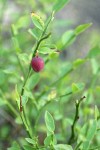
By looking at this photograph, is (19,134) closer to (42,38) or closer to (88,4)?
(42,38)

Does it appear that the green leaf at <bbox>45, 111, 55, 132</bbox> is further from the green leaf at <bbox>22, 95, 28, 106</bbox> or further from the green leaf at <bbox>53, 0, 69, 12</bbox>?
the green leaf at <bbox>53, 0, 69, 12</bbox>

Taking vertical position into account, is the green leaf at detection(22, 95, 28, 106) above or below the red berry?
below

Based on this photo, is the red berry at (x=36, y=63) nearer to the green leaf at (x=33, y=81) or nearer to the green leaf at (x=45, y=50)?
the green leaf at (x=45, y=50)

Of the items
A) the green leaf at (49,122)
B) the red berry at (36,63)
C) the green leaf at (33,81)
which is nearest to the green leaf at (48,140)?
the green leaf at (49,122)

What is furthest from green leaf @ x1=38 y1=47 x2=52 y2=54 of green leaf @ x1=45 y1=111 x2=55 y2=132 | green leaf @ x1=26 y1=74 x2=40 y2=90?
green leaf @ x1=26 y1=74 x2=40 y2=90

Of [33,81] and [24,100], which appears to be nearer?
[24,100]

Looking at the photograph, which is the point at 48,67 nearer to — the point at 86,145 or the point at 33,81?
the point at 33,81

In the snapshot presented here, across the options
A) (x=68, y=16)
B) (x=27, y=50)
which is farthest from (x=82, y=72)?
(x=68, y=16)

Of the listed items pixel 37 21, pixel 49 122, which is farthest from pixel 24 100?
pixel 37 21
